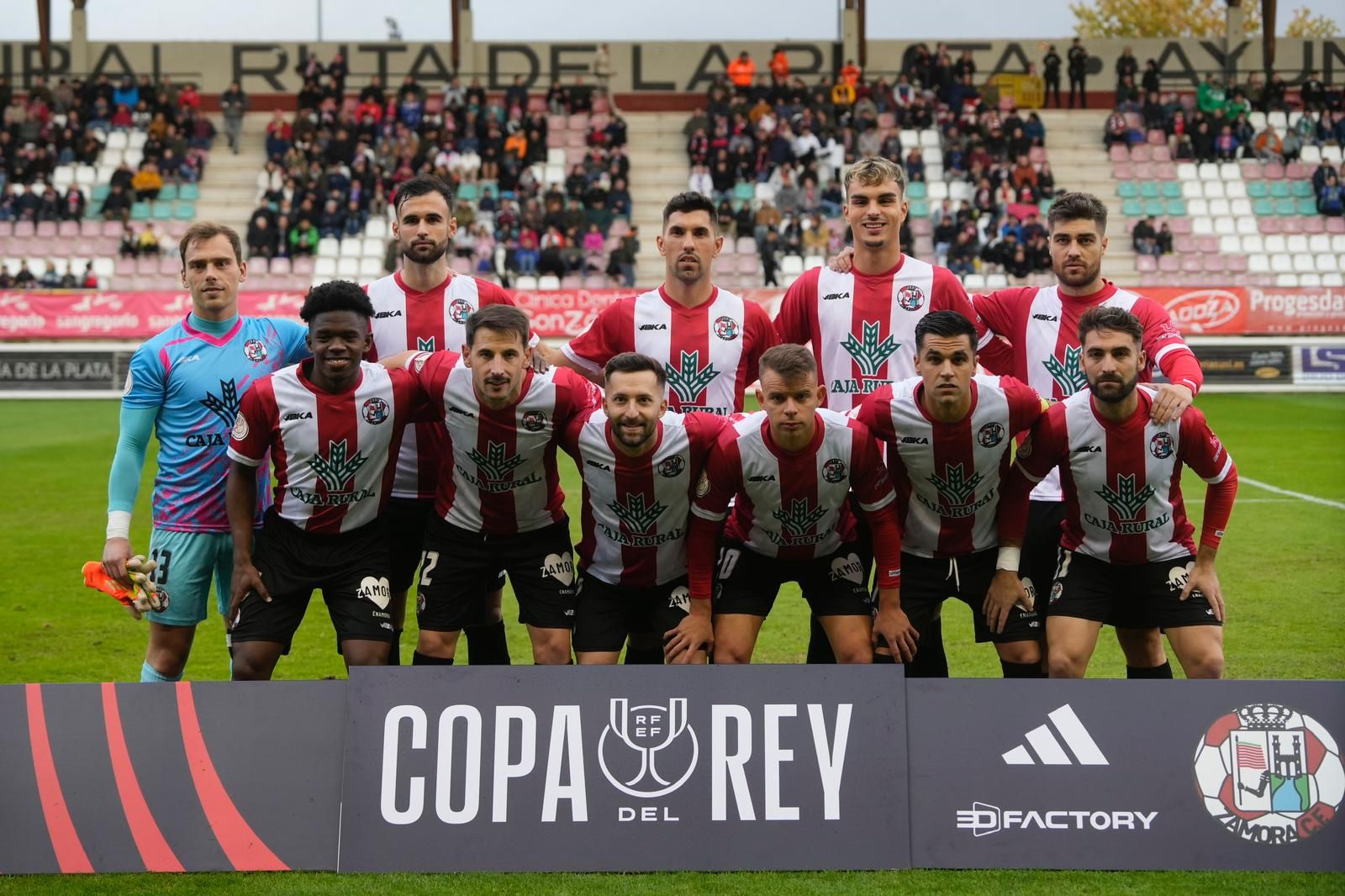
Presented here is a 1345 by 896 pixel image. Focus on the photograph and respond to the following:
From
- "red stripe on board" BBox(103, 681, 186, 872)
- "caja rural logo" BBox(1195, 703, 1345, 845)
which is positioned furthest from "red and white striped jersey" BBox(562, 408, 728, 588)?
"caja rural logo" BBox(1195, 703, 1345, 845)

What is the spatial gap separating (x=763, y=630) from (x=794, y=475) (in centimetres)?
304

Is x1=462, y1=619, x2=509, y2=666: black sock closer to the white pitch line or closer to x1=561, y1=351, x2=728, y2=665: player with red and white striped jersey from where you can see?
x1=561, y1=351, x2=728, y2=665: player with red and white striped jersey

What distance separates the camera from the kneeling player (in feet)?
15.8

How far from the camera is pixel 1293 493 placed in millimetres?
12117

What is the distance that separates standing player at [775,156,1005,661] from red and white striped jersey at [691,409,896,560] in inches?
25.1

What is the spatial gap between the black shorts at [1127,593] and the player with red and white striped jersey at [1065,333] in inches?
7.1

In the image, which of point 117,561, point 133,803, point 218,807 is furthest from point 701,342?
point 133,803

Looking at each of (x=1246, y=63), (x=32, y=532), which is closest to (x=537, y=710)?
(x=32, y=532)

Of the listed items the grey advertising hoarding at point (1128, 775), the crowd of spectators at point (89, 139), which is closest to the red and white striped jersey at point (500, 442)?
the grey advertising hoarding at point (1128, 775)

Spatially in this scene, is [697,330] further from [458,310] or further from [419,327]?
[419,327]

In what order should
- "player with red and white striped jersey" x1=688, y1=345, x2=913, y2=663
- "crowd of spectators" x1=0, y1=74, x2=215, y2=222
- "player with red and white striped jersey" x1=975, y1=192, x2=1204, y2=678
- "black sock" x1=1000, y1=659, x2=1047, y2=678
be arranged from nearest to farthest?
"player with red and white striped jersey" x1=688, y1=345, x2=913, y2=663 → "black sock" x1=1000, y1=659, x2=1047, y2=678 → "player with red and white striped jersey" x1=975, y1=192, x2=1204, y2=678 → "crowd of spectators" x1=0, y1=74, x2=215, y2=222

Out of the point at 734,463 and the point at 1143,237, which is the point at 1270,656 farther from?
the point at 1143,237

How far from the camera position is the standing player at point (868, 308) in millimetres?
5480

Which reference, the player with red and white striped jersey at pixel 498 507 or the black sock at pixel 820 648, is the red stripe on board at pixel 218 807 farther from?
the black sock at pixel 820 648
